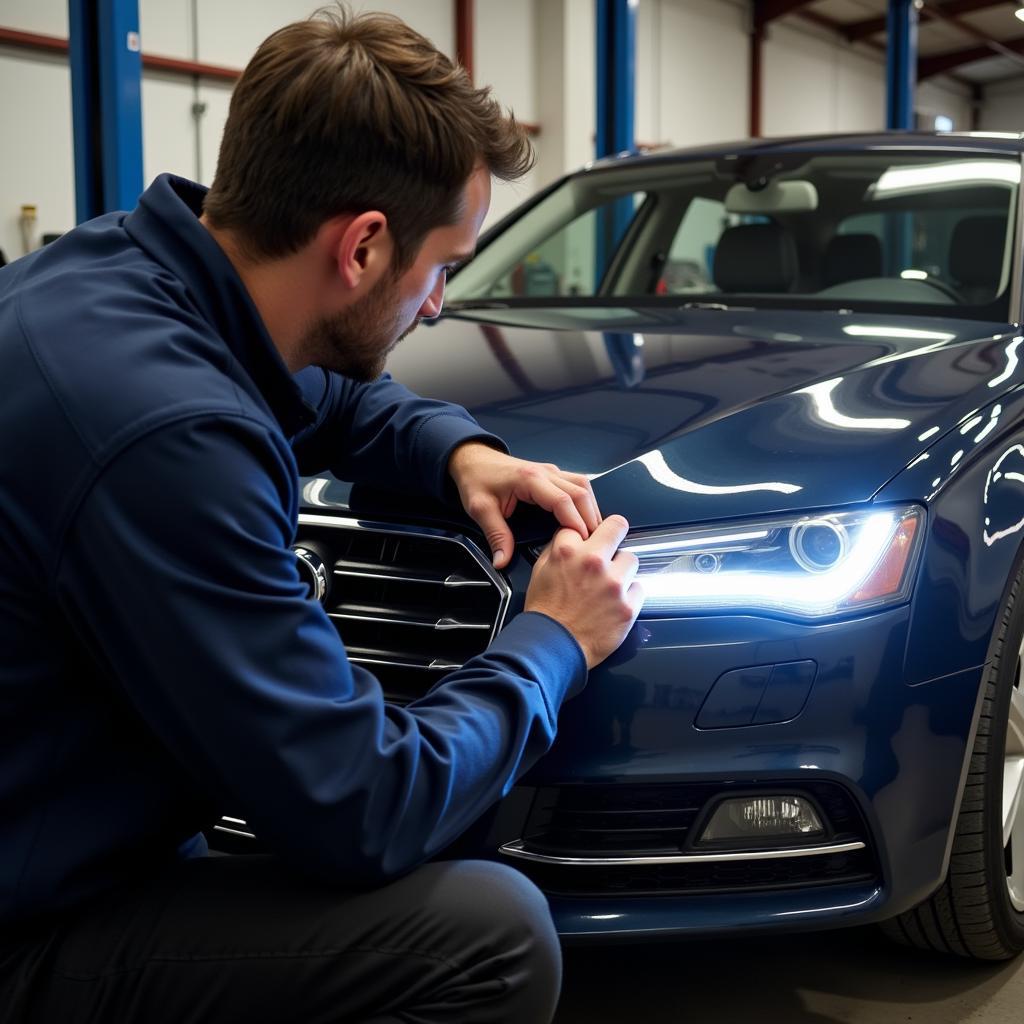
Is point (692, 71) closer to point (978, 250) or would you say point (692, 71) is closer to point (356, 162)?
point (978, 250)

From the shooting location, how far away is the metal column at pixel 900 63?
854cm

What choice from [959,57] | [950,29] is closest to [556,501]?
[950,29]

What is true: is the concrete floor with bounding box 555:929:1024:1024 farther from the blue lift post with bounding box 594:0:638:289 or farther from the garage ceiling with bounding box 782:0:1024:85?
the garage ceiling with bounding box 782:0:1024:85

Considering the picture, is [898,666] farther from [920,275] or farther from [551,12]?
[551,12]

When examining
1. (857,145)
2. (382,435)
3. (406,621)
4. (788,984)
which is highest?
(857,145)

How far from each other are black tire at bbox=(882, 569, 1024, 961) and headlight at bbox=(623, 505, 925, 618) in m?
0.22

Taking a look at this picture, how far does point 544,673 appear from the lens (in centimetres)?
129

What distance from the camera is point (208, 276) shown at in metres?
1.17

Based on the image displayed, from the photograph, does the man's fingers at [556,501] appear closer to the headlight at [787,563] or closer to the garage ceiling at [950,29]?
the headlight at [787,563]

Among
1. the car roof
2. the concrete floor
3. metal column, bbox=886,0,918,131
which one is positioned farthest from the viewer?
metal column, bbox=886,0,918,131

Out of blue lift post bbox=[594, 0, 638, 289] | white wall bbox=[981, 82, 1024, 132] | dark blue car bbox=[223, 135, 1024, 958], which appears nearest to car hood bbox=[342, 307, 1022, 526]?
dark blue car bbox=[223, 135, 1024, 958]

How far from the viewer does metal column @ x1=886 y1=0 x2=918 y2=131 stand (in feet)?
28.0

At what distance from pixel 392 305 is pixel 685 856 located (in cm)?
76

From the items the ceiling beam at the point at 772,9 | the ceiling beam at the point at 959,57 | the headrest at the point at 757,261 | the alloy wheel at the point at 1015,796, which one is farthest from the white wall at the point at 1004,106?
the alloy wheel at the point at 1015,796
